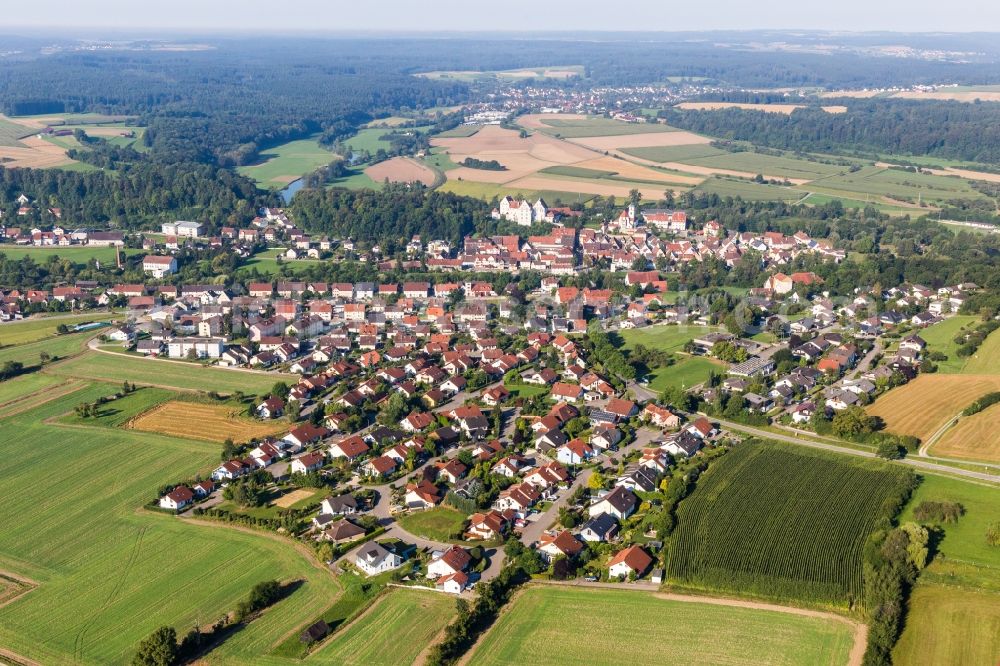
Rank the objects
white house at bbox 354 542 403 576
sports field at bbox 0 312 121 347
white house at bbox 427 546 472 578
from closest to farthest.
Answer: white house at bbox 427 546 472 578, white house at bbox 354 542 403 576, sports field at bbox 0 312 121 347

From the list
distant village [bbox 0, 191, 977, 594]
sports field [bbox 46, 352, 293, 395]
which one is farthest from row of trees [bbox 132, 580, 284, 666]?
sports field [bbox 46, 352, 293, 395]

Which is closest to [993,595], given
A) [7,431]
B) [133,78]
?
[7,431]

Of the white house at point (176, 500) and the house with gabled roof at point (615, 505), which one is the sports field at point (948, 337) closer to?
the house with gabled roof at point (615, 505)

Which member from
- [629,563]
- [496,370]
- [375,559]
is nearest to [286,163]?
[496,370]

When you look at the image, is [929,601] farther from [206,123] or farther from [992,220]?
[206,123]

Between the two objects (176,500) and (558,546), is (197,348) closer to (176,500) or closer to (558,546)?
(176,500)

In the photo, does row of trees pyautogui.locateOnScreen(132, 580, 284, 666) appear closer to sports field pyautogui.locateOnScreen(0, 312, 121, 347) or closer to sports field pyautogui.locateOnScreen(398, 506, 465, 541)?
sports field pyautogui.locateOnScreen(398, 506, 465, 541)

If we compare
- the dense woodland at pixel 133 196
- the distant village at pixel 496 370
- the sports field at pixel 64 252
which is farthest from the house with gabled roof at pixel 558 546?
the dense woodland at pixel 133 196
